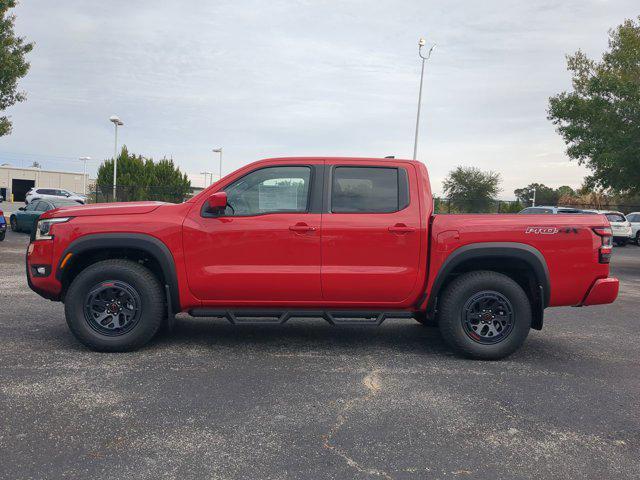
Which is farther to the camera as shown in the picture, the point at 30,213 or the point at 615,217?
the point at 615,217

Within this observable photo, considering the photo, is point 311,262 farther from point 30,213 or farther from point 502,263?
point 30,213

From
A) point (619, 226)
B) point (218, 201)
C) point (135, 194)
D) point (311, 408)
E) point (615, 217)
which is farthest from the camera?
point (135, 194)

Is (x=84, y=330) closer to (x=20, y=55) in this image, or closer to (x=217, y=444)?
(x=217, y=444)

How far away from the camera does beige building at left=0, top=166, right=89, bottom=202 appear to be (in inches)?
2238

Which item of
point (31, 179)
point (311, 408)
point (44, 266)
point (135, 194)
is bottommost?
point (311, 408)

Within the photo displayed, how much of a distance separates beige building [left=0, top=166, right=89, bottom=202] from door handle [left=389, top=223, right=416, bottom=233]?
201ft

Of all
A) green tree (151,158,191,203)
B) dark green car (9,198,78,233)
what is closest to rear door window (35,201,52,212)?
dark green car (9,198,78,233)

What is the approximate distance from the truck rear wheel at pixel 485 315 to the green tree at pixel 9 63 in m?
18.2

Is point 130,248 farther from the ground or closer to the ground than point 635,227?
closer to the ground

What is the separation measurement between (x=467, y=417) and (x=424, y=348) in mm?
1786

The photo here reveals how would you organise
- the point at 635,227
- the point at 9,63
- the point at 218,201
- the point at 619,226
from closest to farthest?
the point at 218,201 → the point at 9,63 → the point at 619,226 → the point at 635,227

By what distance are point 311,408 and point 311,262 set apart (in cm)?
151

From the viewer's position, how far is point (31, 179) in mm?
57969

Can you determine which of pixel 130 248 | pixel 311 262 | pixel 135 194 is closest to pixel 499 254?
A: pixel 311 262
